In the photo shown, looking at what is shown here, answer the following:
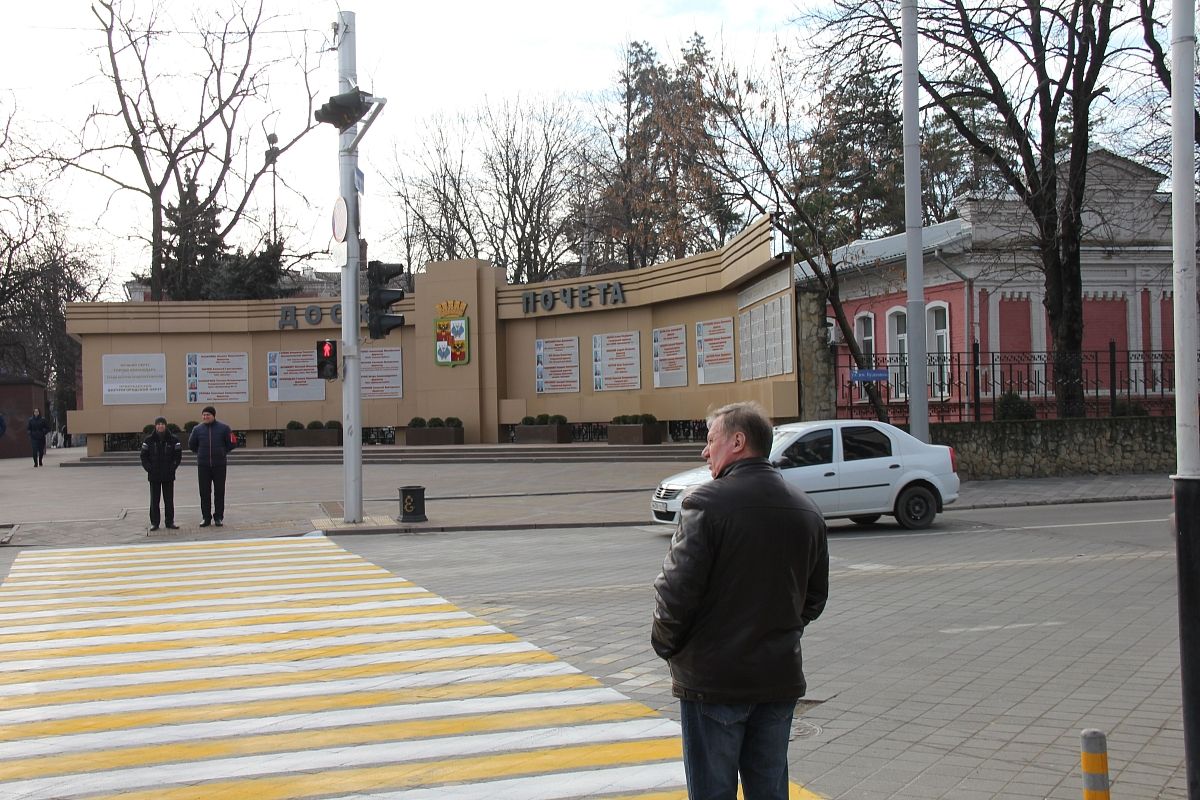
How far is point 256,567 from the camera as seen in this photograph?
1330 cm

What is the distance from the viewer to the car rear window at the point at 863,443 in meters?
15.7

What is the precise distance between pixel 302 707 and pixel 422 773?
1613 millimetres

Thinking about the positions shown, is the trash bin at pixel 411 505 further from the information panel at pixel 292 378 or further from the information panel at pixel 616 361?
the information panel at pixel 292 378

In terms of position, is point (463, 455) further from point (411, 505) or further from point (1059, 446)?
point (1059, 446)

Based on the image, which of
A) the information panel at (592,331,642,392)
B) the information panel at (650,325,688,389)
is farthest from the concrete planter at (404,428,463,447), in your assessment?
the information panel at (650,325,688,389)

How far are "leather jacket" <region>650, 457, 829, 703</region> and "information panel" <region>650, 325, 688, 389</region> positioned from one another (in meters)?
29.7

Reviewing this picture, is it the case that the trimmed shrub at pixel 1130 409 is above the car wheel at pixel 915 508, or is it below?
above

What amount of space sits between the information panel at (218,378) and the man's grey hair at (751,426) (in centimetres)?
3797

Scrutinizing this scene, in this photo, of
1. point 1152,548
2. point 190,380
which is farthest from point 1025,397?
point 190,380

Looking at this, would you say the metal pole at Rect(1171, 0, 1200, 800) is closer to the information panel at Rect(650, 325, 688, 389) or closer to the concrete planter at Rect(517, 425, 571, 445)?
the information panel at Rect(650, 325, 688, 389)

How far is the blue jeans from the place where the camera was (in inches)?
135

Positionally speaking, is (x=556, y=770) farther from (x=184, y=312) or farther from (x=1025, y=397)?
(x=184, y=312)

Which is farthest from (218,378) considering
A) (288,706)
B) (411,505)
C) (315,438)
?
(288,706)

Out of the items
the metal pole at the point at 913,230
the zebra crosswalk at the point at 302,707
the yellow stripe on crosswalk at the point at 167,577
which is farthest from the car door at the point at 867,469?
the zebra crosswalk at the point at 302,707
